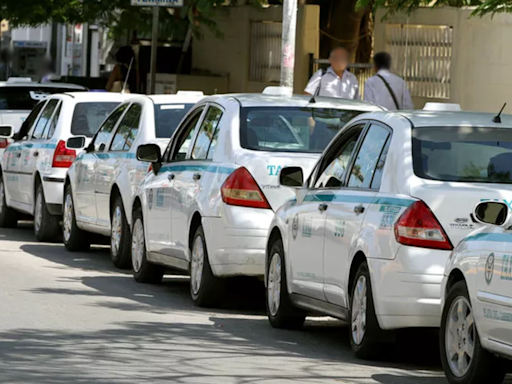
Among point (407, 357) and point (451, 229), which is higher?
point (451, 229)

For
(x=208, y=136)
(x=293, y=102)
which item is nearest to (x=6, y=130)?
(x=208, y=136)

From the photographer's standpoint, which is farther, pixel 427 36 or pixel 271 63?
pixel 271 63

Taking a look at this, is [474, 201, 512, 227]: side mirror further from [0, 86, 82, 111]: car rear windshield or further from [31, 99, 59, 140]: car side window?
[0, 86, 82, 111]: car rear windshield

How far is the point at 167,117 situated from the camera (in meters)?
14.8

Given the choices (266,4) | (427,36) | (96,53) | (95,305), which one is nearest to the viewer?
(95,305)

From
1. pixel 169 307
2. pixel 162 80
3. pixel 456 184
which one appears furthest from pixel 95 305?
pixel 162 80

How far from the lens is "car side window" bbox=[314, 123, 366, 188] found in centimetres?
1005

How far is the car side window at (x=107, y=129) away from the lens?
1576 cm

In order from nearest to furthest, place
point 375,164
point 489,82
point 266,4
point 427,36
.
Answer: point 375,164 → point 489,82 → point 427,36 → point 266,4

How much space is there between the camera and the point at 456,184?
8867mm

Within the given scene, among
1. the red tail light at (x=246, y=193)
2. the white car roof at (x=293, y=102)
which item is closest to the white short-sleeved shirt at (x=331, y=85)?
the white car roof at (x=293, y=102)

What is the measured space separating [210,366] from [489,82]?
462 inches

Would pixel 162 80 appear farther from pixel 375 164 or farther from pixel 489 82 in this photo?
pixel 375 164

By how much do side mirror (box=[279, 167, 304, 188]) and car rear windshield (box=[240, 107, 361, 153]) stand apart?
776 mm
